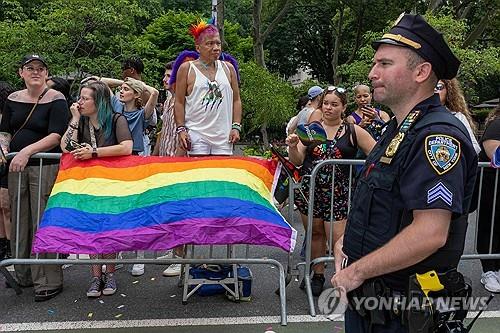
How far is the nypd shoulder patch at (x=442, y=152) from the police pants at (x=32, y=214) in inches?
144

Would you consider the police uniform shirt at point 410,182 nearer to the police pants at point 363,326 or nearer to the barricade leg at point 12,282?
the police pants at point 363,326

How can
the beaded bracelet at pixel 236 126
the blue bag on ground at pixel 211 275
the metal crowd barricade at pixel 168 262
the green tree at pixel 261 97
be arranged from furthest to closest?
1. the green tree at pixel 261 97
2. the beaded bracelet at pixel 236 126
3. the blue bag on ground at pixel 211 275
4. the metal crowd barricade at pixel 168 262

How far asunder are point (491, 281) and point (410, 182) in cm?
367

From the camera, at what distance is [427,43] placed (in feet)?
6.52

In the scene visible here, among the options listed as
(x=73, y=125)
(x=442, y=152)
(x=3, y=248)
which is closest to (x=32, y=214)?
(x=73, y=125)

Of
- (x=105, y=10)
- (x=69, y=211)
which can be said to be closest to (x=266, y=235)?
(x=69, y=211)

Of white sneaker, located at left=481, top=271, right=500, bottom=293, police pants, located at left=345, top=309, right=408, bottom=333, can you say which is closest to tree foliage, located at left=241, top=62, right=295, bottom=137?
white sneaker, located at left=481, top=271, right=500, bottom=293

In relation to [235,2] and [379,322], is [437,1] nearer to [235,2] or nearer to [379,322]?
[379,322]

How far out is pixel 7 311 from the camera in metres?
4.32

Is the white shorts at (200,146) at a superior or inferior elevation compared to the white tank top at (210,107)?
inferior

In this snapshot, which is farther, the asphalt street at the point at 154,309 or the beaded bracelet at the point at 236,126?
the beaded bracelet at the point at 236,126

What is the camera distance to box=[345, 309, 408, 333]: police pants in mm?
2049

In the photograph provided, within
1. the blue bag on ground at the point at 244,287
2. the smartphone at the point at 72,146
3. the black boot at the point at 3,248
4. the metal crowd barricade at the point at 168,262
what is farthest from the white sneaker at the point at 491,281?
the black boot at the point at 3,248

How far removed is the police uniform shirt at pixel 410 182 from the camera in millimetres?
1865
